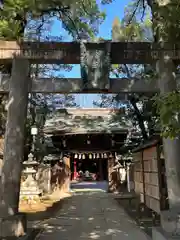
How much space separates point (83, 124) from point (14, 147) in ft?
51.9

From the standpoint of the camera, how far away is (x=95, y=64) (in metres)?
7.29

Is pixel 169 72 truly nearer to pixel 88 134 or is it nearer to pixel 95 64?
pixel 95 64

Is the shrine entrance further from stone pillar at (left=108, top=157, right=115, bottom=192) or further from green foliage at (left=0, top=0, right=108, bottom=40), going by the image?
green foliage at (left=0, top=0, right=108, bottom=40)

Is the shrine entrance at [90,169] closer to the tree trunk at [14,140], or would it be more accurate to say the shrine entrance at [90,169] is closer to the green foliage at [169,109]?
the tree trunk at [14,140]

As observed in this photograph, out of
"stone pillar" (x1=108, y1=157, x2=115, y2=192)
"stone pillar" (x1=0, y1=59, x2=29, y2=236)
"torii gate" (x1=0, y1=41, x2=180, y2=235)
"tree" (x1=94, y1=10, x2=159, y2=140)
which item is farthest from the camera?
"stone pillar" (x1=108, y1=157, x2=115, y2=192)

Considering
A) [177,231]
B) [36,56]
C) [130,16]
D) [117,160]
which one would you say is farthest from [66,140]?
[177,231]

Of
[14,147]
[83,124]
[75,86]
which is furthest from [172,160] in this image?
[83,124]

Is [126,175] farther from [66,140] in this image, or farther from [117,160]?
[66,140]

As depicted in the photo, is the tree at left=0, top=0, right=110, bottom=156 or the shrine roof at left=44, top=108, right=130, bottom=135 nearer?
the tree at left=0, top=0, right=110, bottom=156

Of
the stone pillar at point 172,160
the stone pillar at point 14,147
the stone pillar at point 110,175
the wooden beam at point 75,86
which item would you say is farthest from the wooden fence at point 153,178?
the stone pillar at point 110,175

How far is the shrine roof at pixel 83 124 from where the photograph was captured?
792 inches

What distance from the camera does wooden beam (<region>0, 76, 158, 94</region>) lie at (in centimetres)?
730

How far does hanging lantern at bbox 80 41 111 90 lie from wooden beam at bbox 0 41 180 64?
71 millimetres

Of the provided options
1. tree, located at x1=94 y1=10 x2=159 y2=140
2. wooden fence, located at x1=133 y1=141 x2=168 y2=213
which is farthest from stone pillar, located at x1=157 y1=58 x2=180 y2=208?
tree, located at x1=94 y1=10 x2=159 y2=140
